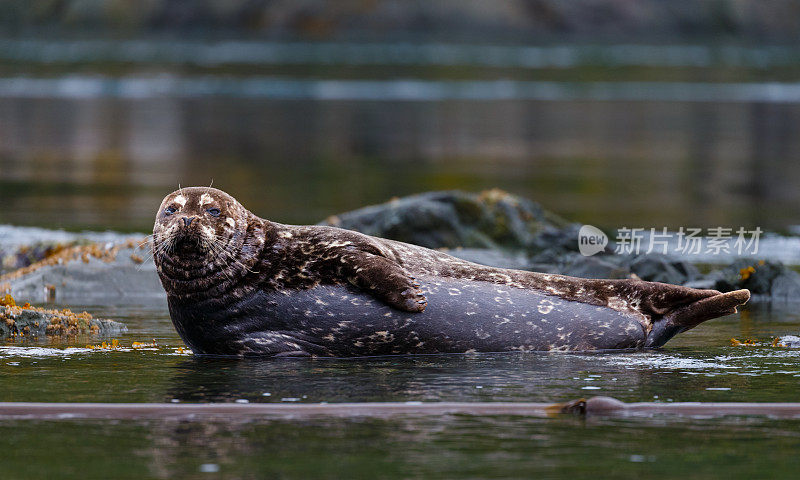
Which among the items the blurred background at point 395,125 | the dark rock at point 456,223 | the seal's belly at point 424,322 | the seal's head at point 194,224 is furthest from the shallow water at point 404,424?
the blurred background at point 395,125

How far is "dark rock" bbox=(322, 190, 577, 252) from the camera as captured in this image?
14922mm

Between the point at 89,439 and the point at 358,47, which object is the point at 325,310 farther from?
the point at 358,47

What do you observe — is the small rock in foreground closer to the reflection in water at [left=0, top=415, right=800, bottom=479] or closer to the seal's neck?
the seal's neck

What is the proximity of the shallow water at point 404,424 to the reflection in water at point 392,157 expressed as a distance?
870cm

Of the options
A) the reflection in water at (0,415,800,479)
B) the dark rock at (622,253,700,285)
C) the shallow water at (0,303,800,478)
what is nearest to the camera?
the reflection in water at (0,415,800,479)

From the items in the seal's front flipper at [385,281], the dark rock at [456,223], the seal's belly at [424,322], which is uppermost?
the dark rock at [456,223]

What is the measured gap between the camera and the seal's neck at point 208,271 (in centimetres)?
951

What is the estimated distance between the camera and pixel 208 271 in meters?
9.55

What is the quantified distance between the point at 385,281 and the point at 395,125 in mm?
27765

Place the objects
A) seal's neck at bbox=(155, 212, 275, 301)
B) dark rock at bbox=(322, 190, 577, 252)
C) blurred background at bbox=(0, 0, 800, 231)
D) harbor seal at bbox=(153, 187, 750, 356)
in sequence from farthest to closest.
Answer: blurred background at bbox=(0, 0, 800, 231), dark rock at bbox=(322, 190, 577, 252), seal's neck at bbox=(155, 212, 275, 301), harbor seal at bbox=(153, 187, 750, 356)

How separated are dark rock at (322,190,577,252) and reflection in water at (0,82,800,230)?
2.72 meters

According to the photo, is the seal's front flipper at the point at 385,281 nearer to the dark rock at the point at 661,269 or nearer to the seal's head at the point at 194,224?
the seal's head at the point at 194,224

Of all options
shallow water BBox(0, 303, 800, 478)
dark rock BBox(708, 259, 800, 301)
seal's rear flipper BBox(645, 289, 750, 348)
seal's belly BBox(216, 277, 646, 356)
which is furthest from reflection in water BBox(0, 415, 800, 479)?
dark rock BBox(708, 259, 800, 301)

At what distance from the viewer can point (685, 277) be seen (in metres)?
13.1
